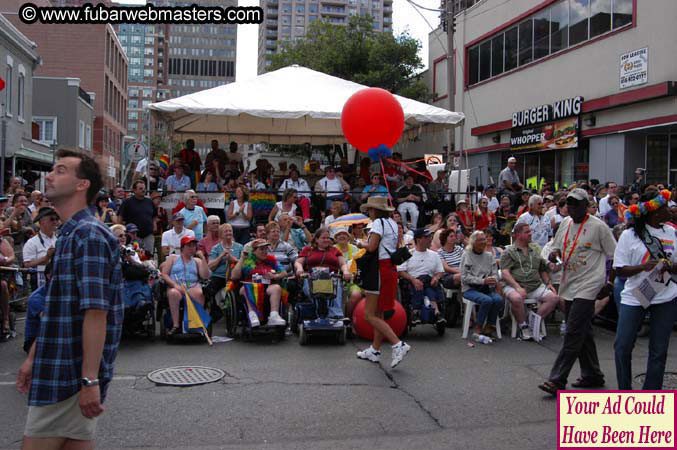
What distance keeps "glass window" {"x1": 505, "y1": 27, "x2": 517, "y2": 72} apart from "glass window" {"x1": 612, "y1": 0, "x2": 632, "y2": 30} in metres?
6.30

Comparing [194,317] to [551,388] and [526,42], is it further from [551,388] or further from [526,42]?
[526,42]

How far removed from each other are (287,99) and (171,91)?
18298 centimetres

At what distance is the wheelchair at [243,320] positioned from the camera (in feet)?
29.7

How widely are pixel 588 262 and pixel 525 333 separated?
3385 millimetres

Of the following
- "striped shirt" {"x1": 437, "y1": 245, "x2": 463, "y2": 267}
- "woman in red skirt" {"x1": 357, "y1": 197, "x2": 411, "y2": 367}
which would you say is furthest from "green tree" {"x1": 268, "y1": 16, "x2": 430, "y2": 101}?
"woman in red skirt" {"x1": 357, "y1": 197, "x2": 411, "y2": 367}

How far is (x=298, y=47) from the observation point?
130ft

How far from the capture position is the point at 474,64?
29.8 metres

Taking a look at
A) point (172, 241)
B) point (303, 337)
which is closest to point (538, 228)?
point (303, 337)

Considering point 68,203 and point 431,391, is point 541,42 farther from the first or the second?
point 68,203

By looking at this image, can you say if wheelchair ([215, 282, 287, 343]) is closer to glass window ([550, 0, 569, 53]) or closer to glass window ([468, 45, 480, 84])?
glass window ([550, 0, 569, 53])

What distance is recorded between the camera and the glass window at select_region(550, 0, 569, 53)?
22.8 m

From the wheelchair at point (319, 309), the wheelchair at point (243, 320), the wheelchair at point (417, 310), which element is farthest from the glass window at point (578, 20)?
the wheelchair at point (243, 320)

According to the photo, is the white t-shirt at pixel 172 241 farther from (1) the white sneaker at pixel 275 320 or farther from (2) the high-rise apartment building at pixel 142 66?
(2) the high-rise apartment building at pixel 142 66

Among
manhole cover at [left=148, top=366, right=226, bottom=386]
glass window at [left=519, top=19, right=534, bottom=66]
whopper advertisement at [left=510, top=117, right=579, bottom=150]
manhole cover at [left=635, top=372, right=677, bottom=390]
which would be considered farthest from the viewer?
glass window at [left=519, top=19, right=534, bottom=66]
